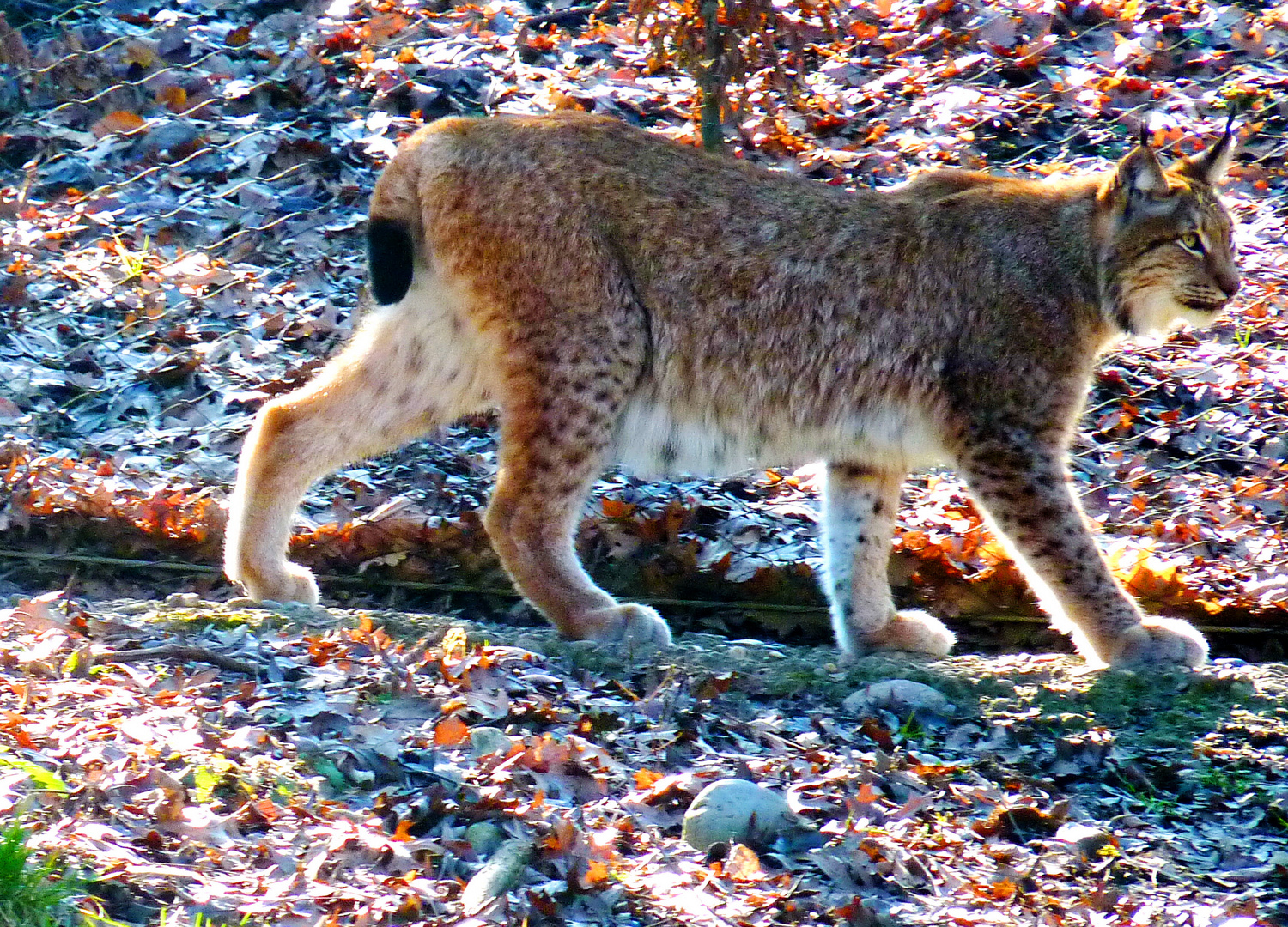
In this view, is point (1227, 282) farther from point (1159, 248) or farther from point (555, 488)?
point (555, 488)

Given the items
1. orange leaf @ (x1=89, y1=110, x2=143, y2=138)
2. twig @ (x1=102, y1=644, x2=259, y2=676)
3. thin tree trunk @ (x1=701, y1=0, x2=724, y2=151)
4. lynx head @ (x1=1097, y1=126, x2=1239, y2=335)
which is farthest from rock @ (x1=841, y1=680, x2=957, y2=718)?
orange leaf @ (x1=89, y1=110, x2=143, y2=138)

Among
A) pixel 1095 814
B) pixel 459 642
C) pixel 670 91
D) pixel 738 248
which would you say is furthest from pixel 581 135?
pixel 670 91

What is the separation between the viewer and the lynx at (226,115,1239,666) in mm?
3990

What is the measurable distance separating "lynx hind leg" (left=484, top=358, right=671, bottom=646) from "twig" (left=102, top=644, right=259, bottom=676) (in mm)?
868

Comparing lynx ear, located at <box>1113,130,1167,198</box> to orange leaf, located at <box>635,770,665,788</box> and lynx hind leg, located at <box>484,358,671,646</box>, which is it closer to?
lynx hind leg, located at <box>484,358,671,646</box>

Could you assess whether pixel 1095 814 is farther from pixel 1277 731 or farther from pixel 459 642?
pixel 459 642

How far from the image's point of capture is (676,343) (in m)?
4.16

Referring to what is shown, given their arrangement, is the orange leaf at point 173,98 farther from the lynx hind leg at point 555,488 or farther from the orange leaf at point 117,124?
the lynx hind leg at point 555,488

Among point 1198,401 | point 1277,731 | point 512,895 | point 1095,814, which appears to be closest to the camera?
point 512,895

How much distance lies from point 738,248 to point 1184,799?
1826 mm

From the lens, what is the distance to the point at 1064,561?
3.91m

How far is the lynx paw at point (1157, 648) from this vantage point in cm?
382

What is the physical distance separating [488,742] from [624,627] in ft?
3.10

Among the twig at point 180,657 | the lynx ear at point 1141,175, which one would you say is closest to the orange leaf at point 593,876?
the twig at point 180,657
